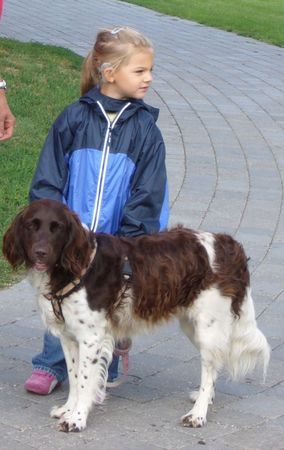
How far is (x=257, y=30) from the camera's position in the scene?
22.2 metres

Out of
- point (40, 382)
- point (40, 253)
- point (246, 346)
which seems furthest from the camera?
point (40, 382)

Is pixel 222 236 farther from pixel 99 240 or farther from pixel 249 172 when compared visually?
pixel 249 172

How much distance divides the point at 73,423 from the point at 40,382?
1.65ft

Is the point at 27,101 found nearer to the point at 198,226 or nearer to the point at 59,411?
the point at 198,226

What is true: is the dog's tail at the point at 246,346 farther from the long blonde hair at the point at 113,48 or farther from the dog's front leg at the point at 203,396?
the long blonde hair at the point at 113,48

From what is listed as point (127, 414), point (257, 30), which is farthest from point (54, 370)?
point (257, 30)

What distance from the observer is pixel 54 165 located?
212 inches

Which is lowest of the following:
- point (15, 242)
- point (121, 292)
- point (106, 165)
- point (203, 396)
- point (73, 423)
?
point (73, 423)

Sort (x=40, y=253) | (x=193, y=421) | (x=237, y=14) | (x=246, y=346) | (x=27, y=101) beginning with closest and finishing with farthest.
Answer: (x=40, y=253), (x=193, y=421), (x=246, y=346), (x=27, y=101), (x=237, y=14)

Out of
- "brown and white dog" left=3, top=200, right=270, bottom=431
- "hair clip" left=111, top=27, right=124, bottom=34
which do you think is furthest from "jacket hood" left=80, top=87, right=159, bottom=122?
"brown and white dog" left=3, top=200, right=270, bottom=431

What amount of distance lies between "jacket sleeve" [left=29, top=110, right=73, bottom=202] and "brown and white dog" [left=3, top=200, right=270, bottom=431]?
0.41 m

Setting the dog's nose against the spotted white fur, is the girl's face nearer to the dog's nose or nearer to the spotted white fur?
the spotted white fur

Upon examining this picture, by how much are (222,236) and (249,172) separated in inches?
222

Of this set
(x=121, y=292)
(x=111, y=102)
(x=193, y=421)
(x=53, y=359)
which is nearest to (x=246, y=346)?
(x=193, y=421)
